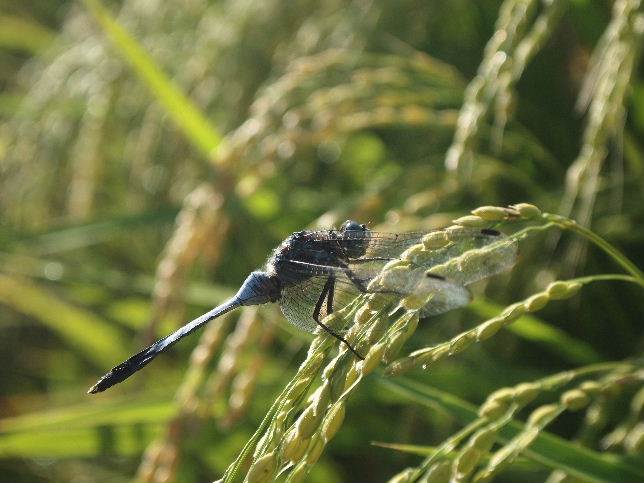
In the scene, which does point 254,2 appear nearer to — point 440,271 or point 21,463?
point 440,271

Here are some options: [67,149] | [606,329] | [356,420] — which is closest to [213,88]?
[67,149]

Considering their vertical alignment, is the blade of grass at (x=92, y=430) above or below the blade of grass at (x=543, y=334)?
above

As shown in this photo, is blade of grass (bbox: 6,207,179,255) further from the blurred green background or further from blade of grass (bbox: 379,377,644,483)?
blade of grass (bbox: 379,377,644,483)

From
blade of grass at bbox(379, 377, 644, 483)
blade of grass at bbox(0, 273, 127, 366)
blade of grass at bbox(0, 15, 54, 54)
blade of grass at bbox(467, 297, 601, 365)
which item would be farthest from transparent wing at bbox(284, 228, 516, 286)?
blade of grass at bbox(0, 15, 54, 54)

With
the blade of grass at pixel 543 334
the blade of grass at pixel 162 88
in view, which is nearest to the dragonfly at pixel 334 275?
the blade of grass at pixel 543 334

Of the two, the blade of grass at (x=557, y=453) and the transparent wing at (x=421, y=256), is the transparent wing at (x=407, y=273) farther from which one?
the blade of grass at (x=557, y=453)

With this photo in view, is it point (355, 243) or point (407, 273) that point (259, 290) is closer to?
point (355, 243)
